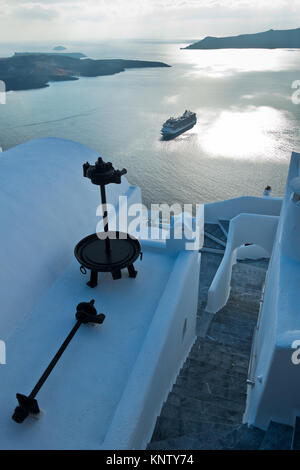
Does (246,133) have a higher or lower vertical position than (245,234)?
lower

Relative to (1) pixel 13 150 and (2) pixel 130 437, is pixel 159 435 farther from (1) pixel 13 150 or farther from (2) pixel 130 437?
(1) pixel 13 150

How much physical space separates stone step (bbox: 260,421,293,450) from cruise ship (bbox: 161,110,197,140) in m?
71.5

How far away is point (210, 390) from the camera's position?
10.4 m

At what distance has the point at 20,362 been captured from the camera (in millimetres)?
6879

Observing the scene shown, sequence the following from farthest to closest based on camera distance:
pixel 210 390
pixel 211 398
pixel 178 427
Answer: pixel 210 390, pixel 211 398, pixel 178 427

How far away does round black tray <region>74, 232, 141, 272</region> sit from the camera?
839 centimetres

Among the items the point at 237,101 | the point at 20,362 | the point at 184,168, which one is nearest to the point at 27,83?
the point at 237,101

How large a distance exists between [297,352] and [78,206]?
8.02m

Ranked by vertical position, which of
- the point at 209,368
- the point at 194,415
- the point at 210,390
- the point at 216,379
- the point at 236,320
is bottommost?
the point at 236,320

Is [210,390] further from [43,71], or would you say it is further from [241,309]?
[43,71]

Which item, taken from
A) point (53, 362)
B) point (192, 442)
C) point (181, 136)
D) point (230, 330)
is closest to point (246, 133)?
point (181, 136)

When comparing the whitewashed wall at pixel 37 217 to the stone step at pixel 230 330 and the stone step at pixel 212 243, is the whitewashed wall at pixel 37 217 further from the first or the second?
the stone step at pixel 212 243

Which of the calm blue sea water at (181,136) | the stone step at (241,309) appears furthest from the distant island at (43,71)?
the stone step at (241,309)

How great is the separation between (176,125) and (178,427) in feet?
238
